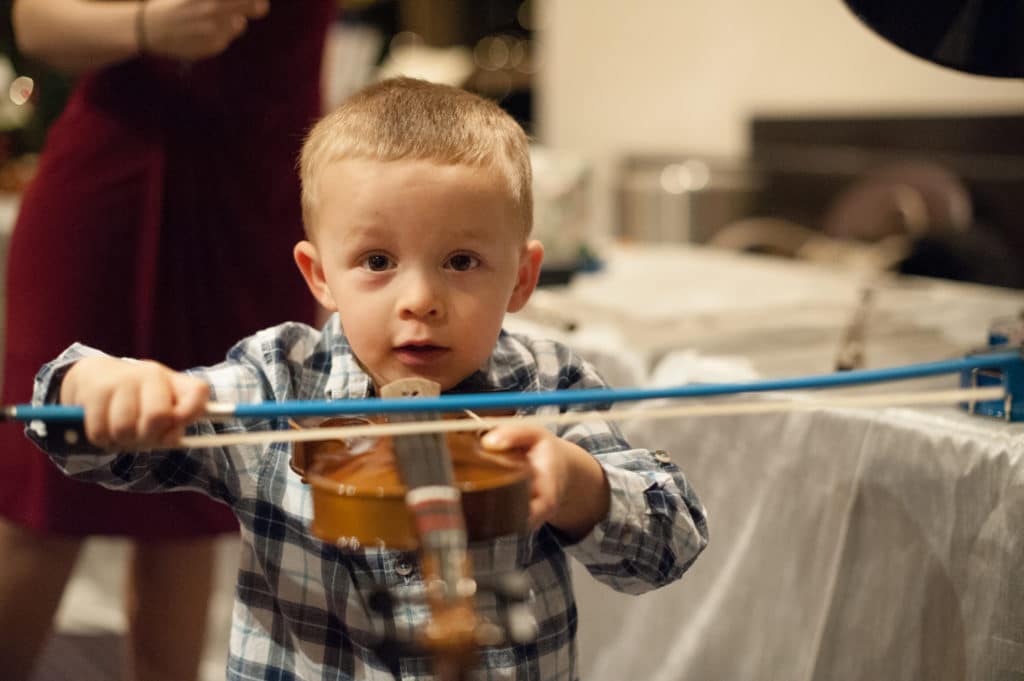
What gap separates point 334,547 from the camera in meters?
0.69

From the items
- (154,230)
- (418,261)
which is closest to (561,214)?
(154,230)

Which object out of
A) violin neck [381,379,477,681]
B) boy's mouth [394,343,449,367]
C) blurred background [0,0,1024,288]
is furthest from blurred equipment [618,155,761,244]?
violin neck [381,379,477,681]

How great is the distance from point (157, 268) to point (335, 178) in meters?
0.38

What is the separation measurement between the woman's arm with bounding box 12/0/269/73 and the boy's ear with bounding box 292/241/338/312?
11.3 inches

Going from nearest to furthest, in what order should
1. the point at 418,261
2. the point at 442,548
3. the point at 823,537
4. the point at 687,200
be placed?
the point at 442,548
the point at 418,261
the point at 823,537
the point at 687,200

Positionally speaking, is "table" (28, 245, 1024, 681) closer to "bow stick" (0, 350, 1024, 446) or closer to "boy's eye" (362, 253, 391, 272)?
"bow stick" (0, 350, 1024, 446)

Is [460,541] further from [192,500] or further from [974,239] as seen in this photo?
[974,239]

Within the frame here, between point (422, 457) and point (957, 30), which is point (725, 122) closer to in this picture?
point (957, 30)

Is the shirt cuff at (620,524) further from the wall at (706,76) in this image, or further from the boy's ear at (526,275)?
the wall at (706,76)

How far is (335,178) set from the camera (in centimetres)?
68

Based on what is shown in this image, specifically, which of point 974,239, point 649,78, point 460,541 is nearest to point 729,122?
point 649,78

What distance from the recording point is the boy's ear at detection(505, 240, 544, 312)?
0.75 metres

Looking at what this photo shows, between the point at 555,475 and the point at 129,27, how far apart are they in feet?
1.94

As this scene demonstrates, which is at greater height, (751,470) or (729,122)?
(729,122)
